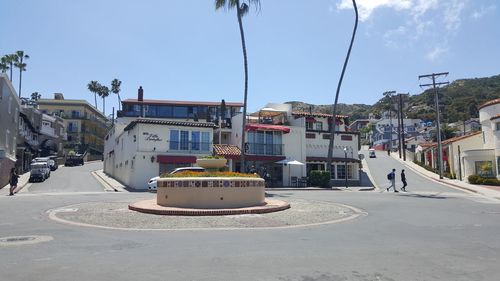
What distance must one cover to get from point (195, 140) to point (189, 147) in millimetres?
896

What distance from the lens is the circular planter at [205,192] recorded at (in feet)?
52.6

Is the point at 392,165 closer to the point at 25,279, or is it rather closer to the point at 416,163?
the point at 416,163

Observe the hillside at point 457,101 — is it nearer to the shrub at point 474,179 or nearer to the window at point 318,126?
the window at point 318,126

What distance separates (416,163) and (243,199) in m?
48.1

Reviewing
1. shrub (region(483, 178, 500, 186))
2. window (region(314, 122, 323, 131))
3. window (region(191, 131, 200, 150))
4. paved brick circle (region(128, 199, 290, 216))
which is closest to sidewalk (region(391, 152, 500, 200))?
shrub (region(483, 178, 500, 186))

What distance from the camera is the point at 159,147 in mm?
36062

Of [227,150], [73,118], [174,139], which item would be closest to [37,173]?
[174,139]

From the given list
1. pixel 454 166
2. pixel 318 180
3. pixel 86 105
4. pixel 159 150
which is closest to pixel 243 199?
pixel 159 150

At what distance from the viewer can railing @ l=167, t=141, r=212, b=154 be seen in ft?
120

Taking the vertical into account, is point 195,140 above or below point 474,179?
above

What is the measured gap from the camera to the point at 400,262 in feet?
24.5

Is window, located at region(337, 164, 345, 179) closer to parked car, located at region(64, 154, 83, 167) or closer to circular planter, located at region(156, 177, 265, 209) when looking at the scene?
circular planter, located at region(156, 177, 265, 209)

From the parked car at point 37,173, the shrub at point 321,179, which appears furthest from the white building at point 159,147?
the shrub at point 321,179

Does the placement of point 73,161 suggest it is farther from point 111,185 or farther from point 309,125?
point 309,125
